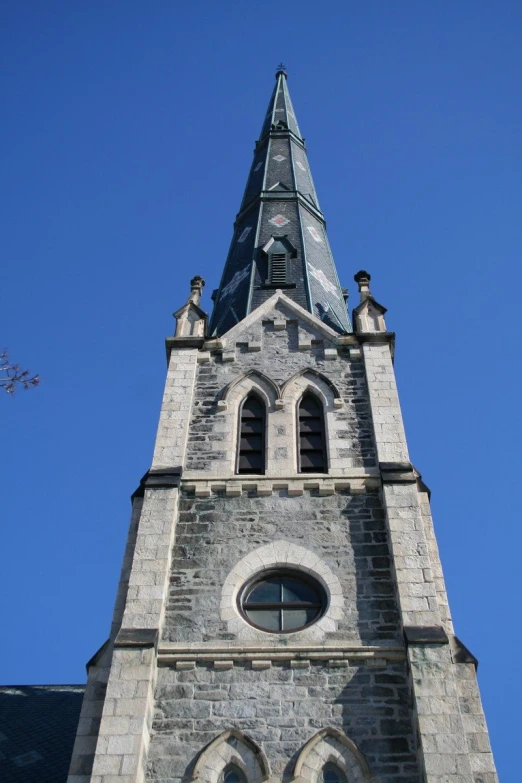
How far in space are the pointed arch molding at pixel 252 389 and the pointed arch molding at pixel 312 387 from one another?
6.4 inches

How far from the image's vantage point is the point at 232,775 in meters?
9.43

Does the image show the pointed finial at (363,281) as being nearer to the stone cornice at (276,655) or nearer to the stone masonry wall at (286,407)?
the stone masonry wall at (286,407)

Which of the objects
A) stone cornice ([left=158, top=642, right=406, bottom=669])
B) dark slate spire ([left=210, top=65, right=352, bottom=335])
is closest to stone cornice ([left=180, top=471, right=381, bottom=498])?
stone cornice ([left=158, top=642, right=406, bottom=669])

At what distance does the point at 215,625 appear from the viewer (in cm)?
1084

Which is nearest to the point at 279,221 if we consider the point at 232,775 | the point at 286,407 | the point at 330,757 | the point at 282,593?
the point at 286,407

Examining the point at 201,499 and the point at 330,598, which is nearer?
the point at 330,598

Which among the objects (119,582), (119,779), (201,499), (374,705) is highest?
(201,499)

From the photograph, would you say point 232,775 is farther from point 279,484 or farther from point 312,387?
point 312,387

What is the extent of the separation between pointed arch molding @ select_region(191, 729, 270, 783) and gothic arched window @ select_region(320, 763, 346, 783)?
0.58 m

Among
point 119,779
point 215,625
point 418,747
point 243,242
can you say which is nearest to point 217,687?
point 215,625

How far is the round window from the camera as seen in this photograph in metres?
11.0

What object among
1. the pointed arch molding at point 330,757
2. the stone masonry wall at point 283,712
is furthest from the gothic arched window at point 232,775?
the pointed arch molding at point 330,757

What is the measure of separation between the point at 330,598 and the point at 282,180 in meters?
16.7

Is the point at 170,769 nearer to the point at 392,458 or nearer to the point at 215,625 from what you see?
the point at 215,625
